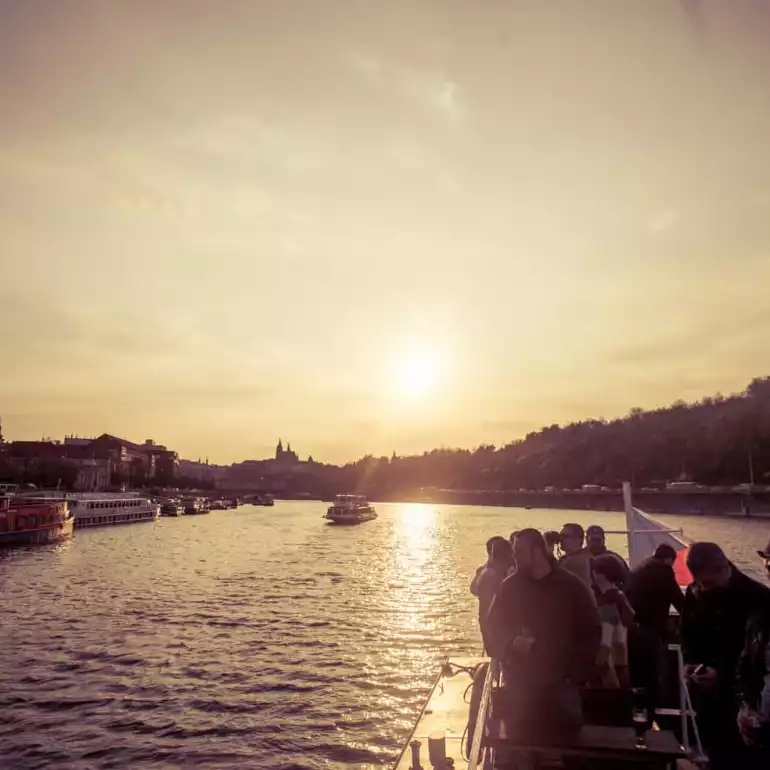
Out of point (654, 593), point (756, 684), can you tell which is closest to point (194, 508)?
point (654, 593)

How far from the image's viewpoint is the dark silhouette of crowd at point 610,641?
6.21 m

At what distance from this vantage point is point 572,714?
20.7 feet

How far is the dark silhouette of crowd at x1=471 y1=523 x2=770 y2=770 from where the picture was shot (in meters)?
6.21

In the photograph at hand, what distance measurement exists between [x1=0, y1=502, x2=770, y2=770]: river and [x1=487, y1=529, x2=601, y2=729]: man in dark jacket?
11.4 m

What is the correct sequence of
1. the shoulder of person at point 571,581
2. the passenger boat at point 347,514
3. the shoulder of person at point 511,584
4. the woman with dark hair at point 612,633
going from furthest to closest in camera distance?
the passenger boat at point 347,514
the woman with dark hair at point 612,633
the shoulder of person at point 511,584
the shoulder of person at point 571,581

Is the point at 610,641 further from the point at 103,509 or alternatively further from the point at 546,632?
the point at 103,509

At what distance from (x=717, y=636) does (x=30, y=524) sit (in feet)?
245

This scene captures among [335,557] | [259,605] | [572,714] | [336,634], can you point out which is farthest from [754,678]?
[335,557]

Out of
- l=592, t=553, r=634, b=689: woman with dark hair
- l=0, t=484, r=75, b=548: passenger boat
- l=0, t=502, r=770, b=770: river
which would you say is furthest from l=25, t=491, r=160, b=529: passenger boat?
l=592, t=553, r=634, b=689: woman with dark hair

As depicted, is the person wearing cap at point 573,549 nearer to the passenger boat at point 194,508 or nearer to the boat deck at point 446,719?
the boat deck at point 446,719

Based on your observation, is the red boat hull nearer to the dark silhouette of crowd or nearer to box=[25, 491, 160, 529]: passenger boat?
box=[25, 491, 160, 529]: passenger boat

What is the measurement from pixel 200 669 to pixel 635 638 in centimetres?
1797

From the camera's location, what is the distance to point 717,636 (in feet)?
23.2

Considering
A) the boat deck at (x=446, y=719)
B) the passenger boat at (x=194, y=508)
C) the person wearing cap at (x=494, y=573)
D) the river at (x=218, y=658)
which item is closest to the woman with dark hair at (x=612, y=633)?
the person wearing cap at (x=494, y=573)
